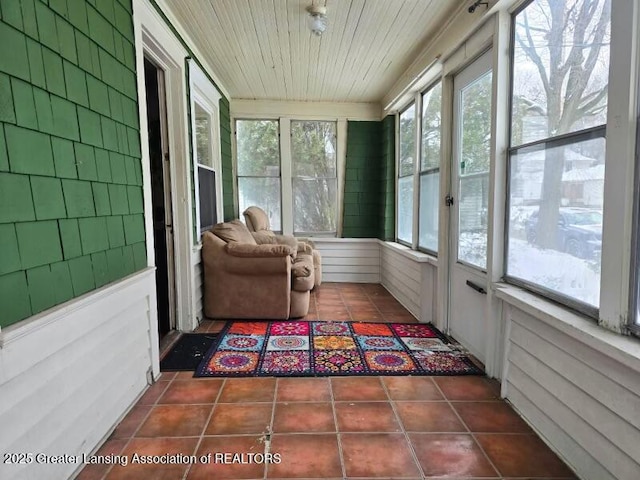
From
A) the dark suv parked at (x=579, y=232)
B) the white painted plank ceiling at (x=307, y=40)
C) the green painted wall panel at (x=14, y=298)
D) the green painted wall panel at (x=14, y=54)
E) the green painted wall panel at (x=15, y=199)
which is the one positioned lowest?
the green painted wall panel at (x=14, y=298)

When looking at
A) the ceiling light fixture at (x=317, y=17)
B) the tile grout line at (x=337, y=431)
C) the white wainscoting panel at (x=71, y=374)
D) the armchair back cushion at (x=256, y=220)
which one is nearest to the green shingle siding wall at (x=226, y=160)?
the armchair back cushion at (x=256, y=220)

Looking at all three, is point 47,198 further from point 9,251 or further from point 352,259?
point 352,259

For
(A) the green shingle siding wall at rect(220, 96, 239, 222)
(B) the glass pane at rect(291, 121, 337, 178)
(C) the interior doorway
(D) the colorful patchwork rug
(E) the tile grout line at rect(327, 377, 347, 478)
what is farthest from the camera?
(B) the glass pane at rect(291, 121, 337, 178)

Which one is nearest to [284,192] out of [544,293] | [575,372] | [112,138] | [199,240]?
[199,240]

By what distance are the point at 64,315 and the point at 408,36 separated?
312 centimetres

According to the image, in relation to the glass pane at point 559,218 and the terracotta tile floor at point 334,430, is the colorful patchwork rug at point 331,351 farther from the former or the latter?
the glass pane at point 559,218

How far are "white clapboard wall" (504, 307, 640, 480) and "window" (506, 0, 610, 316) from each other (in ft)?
0.70

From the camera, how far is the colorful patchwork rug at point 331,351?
2.41 metres

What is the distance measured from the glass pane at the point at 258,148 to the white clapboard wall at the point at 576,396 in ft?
12.6

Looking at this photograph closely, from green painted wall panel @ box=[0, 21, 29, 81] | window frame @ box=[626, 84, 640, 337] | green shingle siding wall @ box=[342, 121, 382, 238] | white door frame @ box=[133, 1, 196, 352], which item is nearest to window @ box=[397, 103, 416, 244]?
green shingle siding wall @ box=[342, 121, 382, 238]

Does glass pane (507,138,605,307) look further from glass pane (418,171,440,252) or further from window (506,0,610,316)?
glass pane (418,171,440,252)

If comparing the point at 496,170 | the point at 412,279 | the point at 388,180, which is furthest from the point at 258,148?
the point at 496,170

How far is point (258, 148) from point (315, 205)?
3.73ft

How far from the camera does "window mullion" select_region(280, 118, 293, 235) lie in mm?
5000
